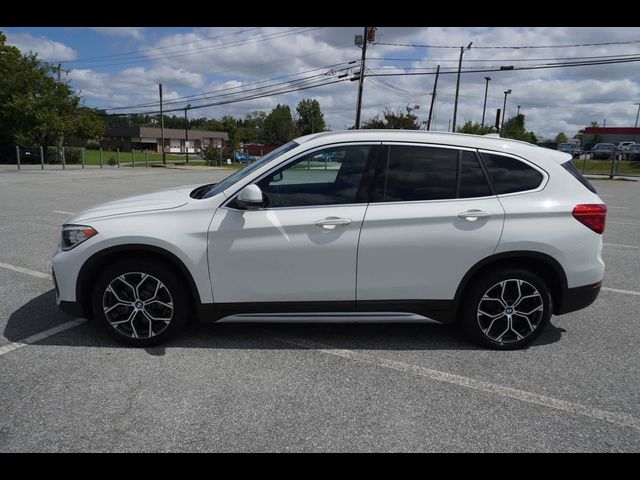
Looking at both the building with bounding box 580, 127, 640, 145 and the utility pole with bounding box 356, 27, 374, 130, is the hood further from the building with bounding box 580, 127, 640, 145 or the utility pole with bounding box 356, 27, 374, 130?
the building with bounding box 580, 127, 640, 145

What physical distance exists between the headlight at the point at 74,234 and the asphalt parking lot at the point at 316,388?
820 mm

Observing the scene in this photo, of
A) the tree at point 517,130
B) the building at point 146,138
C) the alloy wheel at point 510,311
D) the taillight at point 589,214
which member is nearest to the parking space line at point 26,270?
the alloy wheel at point 510,311

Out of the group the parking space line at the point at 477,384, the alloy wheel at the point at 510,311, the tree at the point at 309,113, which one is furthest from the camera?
the tree at the point at 309,113

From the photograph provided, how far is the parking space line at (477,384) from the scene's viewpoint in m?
2.78

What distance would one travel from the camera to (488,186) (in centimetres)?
355

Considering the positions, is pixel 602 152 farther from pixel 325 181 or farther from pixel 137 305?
pixel 137 305

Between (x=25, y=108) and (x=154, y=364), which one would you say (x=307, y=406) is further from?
(x=25, y=108)

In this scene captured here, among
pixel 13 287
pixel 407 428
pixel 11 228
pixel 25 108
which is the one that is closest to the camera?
pixel 407 428

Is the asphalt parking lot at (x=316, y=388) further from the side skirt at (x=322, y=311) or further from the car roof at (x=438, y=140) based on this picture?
the car roof at (x=438, y=140)
